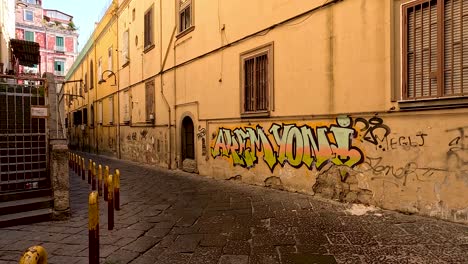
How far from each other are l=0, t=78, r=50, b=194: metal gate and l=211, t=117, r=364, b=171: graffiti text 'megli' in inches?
177

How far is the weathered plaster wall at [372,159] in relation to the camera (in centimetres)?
484

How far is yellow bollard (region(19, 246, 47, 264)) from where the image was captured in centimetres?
176

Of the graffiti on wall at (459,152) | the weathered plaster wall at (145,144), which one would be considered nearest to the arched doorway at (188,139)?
the weathered plaster wall at (145,144)

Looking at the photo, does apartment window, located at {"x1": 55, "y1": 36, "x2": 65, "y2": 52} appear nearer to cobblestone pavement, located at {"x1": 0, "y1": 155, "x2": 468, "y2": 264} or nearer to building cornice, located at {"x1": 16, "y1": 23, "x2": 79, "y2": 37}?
building cornice, located at {"x1": 16, "y1": 23, "x2": 79, "y2": 37}

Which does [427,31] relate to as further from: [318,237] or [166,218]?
[166,218]

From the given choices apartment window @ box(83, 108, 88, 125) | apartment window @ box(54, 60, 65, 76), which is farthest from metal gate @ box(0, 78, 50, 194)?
apartment window @ box(54, 60, 65, 76)

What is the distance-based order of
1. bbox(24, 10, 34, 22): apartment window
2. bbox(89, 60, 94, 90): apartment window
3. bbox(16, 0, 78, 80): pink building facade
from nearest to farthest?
bbox(89, 60, 94, 90): apartment window, bbox(16, 0, 78, 80): pink building facade, bbox(24, 10, 34, 22): apartment window

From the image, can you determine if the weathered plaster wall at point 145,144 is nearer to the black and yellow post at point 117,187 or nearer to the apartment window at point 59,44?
the black and yellow post at point 117,187

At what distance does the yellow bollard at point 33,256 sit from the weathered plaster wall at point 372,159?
16.3 feet

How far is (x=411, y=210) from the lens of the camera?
533cm

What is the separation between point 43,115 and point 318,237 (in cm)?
535

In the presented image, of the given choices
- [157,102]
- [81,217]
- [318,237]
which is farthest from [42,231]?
[157,102]

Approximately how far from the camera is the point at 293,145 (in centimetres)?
748

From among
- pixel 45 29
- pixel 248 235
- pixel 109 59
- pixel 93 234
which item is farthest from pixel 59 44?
pixel 93 234
